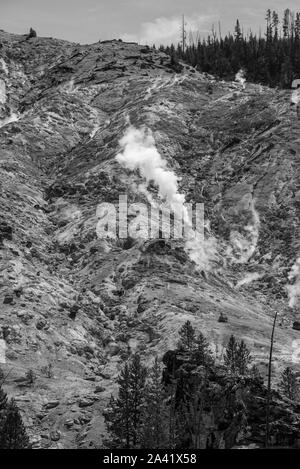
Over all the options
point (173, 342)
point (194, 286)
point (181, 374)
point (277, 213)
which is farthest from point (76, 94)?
point (181, 374)

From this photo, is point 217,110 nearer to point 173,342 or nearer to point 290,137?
point 290,137

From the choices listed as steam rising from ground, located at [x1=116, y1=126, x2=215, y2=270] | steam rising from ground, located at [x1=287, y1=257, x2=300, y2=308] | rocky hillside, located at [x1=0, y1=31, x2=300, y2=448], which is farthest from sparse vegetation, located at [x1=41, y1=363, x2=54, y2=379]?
steam rising from ground, located at [x1=287, y1=257, x2=300, y2=308]

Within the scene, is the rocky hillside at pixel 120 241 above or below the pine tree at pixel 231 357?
above

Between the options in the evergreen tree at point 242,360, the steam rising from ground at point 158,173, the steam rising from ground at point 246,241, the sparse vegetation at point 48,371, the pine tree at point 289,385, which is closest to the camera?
the pine tree at point 289,385

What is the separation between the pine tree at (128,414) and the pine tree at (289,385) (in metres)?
7.46

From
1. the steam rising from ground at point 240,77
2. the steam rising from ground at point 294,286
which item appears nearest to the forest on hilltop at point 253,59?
the steam rising from ground at point 240,77

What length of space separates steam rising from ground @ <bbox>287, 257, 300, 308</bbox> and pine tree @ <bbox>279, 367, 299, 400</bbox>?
15304mm

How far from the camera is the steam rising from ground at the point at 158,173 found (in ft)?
189

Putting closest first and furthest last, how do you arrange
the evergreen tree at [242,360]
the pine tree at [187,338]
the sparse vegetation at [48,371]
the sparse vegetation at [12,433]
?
the sparse vegetation at [12,433], the evergreen tree at [242,360], the sparse vegetation at [48,371], the pine tree at [187,338]

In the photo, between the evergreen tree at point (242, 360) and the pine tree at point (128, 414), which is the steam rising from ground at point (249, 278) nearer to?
the evergreen tree at point (242, 360)

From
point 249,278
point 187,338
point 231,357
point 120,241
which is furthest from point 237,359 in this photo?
point 120,241

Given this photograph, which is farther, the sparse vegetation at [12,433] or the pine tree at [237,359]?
the pine tree at [237,359]

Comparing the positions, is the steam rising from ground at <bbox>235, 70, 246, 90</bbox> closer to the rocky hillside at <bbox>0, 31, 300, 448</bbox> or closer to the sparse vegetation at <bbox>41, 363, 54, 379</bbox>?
the rocky hillside at <bbox>0, 31, 300, 448</bbox>

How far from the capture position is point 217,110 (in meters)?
79.1
